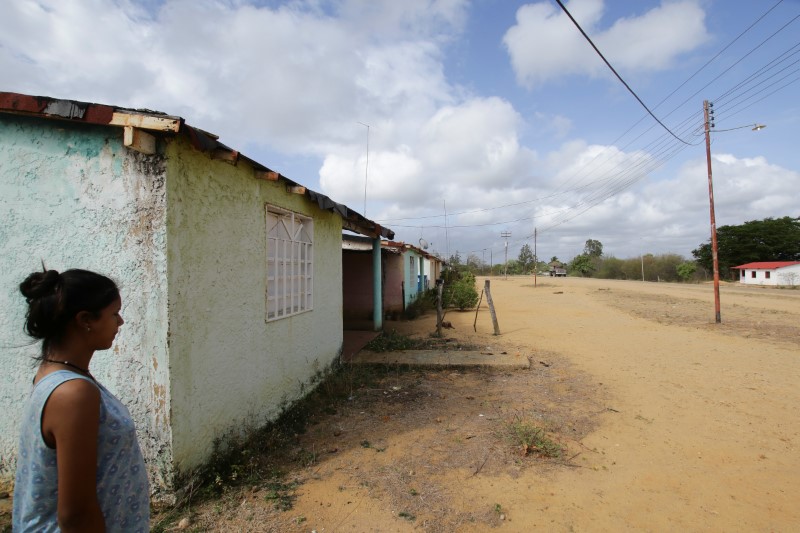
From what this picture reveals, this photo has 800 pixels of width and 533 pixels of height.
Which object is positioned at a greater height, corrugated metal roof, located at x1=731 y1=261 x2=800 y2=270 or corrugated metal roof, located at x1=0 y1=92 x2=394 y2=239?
corrugated metal roof, located at x1=0 y1=92 x2=394 y2=239

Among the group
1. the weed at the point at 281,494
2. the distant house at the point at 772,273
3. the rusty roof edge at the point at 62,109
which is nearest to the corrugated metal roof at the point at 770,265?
the distant house at the point at 772,273

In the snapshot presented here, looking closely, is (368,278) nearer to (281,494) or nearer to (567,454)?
(567,454)

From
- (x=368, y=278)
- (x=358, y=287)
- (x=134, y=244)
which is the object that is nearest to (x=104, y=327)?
(x=134, y=244)

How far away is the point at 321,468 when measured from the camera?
12.6 ft

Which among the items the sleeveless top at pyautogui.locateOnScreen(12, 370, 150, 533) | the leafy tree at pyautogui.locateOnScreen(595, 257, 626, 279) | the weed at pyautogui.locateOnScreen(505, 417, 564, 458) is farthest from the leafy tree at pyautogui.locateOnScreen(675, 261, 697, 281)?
the sleeveless top at pyautogui.locateOnScreen(12, 370, 150, 533)

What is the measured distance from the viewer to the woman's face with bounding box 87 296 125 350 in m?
1.45

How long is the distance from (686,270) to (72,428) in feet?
193

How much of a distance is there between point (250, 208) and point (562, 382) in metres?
5.34

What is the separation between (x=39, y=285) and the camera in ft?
4.36

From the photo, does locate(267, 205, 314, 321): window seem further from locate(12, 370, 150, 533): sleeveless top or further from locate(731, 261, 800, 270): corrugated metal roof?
locate(731, 261, 800, 270): corrugated metal roof

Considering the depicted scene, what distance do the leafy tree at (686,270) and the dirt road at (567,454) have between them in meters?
48.0

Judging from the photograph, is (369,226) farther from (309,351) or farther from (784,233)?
(784,233)

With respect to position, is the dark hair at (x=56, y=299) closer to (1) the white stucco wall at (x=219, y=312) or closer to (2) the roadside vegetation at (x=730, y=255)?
(1) the white stucco wall at (x=219, y=312)

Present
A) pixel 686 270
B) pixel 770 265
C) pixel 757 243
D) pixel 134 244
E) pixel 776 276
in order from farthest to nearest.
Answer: pixel 686 270 → pixel 757 243 → pixel 770 265 → pixel 776 276 → pixel 134 244
